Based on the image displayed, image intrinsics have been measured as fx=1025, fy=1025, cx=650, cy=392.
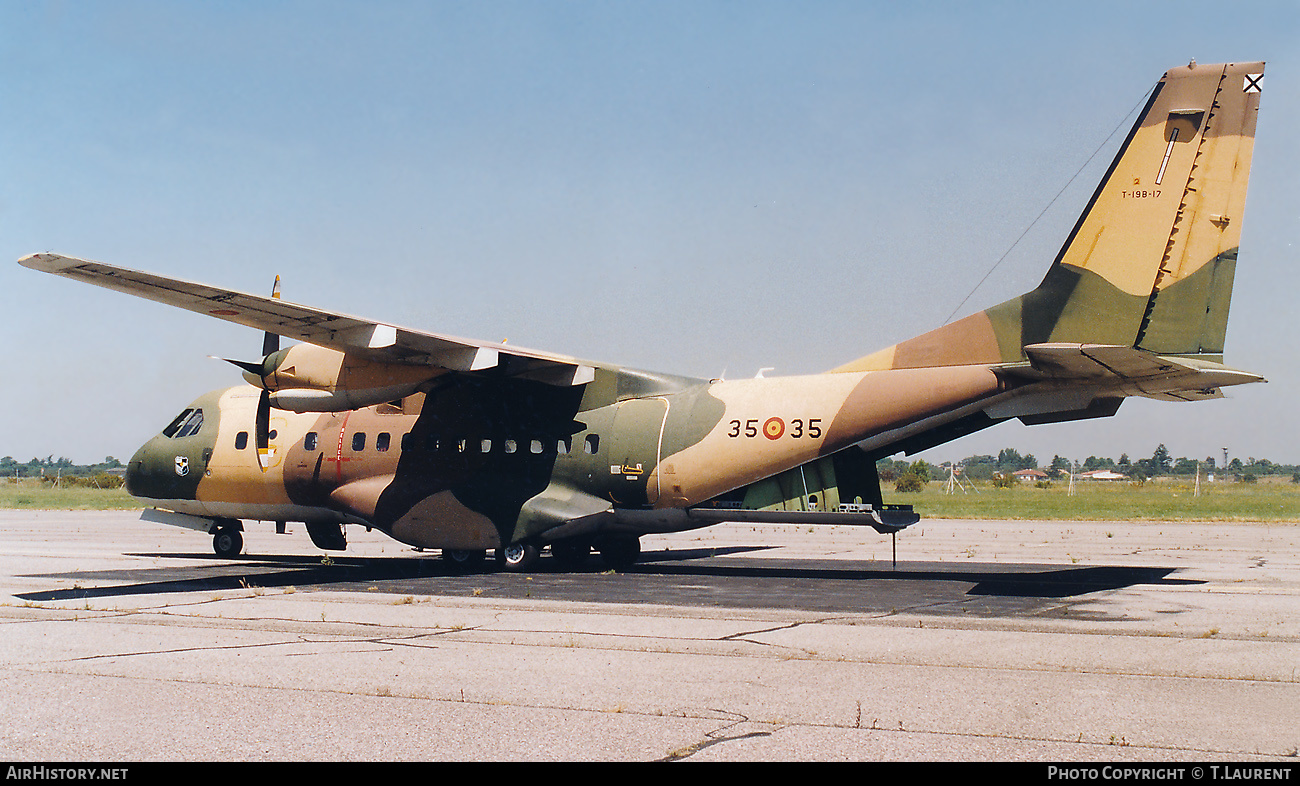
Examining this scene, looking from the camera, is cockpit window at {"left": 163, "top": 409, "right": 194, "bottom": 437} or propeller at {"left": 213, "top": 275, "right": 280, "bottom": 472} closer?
propeller at {"left": 213, "top": 275, "right": 280, "bottom": 472}

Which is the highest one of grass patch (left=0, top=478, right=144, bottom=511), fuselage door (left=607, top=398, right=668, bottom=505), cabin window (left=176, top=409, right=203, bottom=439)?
cabin window (left=176, top=409, right=203, bottom=439)

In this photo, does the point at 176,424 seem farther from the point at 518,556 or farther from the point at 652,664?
the point at 652,664

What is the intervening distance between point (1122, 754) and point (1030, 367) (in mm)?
10009

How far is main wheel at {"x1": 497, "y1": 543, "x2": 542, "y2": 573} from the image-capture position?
19219 millimetres

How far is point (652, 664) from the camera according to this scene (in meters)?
9.63

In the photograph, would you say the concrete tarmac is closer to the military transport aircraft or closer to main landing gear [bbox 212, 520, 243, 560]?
the military transport aircraft

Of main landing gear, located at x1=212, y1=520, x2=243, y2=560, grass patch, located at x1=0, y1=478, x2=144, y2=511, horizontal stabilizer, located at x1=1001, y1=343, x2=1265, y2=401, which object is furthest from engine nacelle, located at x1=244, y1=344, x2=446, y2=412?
grass patch, located at x1=0, y1=478, x2=144, y2=511

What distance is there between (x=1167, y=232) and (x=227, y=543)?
64.5 feet

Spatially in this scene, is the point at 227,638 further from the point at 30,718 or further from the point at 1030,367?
the point at 1030,367

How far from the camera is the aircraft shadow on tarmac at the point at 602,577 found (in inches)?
632

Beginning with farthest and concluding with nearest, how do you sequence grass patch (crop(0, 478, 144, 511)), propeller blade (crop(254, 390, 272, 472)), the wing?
grass patch (crop(0, 478, 144, 511)) < propeller blade (crop(254, 390, 272, 472)) < the wing

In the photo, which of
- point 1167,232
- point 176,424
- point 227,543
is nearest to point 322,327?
point 176,424

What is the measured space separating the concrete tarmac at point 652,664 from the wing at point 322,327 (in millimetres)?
3779

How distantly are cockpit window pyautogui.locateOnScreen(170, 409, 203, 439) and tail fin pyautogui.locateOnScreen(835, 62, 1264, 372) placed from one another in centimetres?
1699
